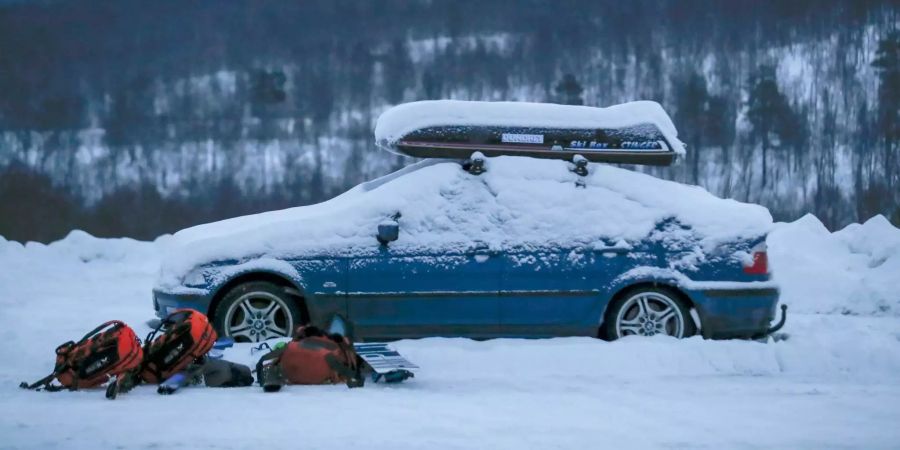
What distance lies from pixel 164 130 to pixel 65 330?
24.7 meters

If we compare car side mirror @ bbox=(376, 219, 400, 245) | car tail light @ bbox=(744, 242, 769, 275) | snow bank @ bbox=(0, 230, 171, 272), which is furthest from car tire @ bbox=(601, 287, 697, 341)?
snow bank @ bbox=(0, 230, 171, 272)

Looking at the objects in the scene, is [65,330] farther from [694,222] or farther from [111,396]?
[694,222]

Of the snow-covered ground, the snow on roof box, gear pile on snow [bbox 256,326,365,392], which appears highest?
the snow on roof box

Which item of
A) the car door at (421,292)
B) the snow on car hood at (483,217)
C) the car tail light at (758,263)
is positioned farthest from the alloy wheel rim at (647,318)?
the car door at (421,292)

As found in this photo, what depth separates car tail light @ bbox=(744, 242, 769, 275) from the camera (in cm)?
688

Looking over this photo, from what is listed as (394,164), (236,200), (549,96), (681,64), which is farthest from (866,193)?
(236,200)

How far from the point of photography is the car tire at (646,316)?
6906 mm

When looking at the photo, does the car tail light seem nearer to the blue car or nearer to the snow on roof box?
the blue car

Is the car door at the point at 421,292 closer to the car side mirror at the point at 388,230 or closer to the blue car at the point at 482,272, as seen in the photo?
the blue car at the point at 482,272

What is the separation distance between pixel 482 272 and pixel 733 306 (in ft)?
6.25

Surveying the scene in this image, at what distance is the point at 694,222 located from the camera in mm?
6992

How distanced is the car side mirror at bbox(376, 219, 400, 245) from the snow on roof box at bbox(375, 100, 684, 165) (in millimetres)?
724

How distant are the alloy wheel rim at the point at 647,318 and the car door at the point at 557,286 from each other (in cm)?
21

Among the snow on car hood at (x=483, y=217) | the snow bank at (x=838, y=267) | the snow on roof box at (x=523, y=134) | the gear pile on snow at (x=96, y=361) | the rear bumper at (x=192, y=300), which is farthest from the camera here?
the snow bank at (x=838, y=267)
